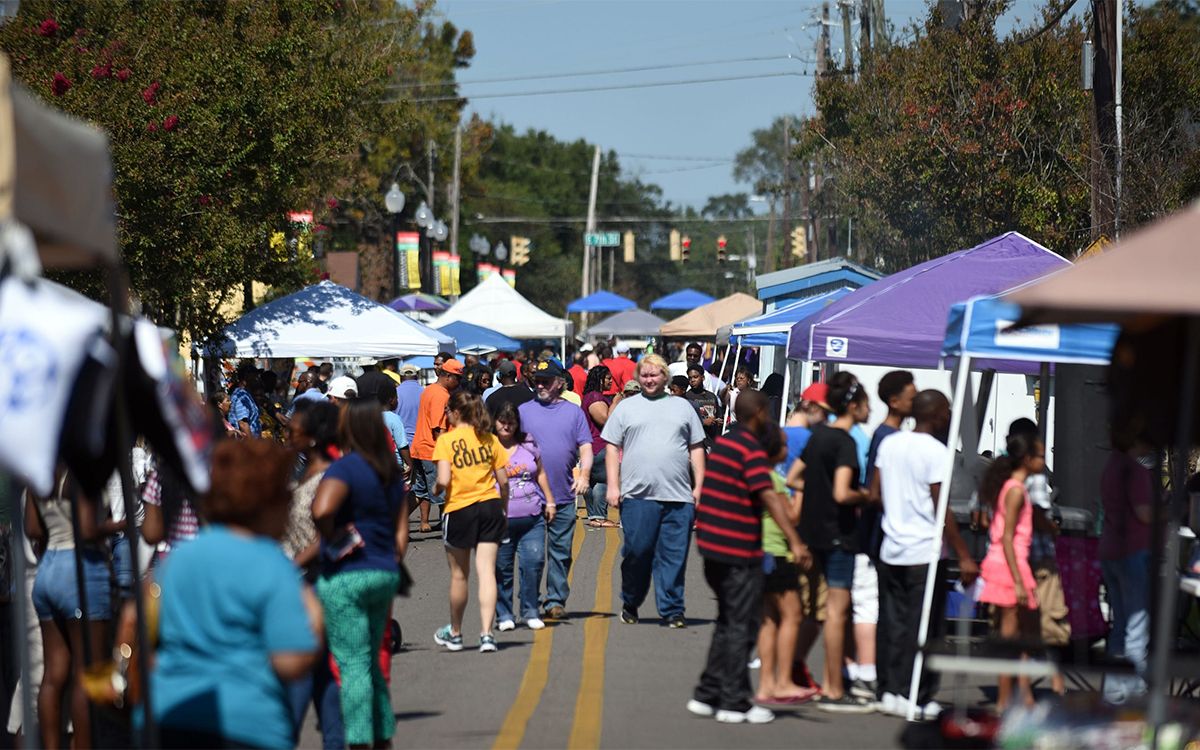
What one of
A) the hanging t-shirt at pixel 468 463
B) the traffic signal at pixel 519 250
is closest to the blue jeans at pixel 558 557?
the hanging t-shirt at pixel 468 463

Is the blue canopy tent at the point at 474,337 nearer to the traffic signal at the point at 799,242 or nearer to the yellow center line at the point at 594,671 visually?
the yellow center line at the point at 594,671

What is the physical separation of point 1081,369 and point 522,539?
5.67 m

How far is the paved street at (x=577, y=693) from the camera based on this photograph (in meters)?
8.12

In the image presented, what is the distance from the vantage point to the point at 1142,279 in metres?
4.87

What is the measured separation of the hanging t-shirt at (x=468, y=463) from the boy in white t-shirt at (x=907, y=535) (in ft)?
9.63

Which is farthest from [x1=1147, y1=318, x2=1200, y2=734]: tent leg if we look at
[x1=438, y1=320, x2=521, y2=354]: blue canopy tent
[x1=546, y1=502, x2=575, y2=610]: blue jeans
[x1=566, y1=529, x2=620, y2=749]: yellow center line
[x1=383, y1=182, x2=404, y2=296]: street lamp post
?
[x1=383, y1=182, x2=404, y2=296]: street lamp post

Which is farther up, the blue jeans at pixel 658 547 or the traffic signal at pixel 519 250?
the traffic signal at pixel 519 250

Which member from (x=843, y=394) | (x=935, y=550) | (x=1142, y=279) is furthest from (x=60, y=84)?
(x=1142, y=279)

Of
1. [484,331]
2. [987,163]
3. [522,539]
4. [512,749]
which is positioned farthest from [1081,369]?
[484,331]

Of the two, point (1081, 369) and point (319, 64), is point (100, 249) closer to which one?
point (1081, 369)

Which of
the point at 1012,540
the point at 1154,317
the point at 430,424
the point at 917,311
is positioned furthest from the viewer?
the point at 430,424

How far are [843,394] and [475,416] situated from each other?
2.73 meters

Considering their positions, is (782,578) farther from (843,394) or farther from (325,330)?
(325,330)

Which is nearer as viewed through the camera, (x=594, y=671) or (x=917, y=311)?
(x=594, y=671)
